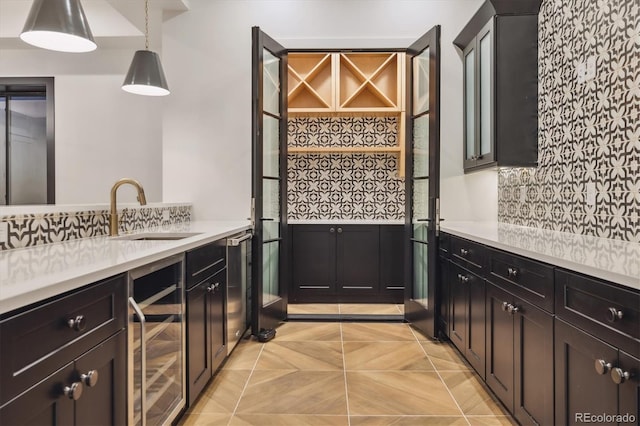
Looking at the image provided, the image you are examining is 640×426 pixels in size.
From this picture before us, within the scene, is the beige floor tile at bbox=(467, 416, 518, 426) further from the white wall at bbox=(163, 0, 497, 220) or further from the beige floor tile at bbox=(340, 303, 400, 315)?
the white wall at bbox=(163, 0, 497, 220)

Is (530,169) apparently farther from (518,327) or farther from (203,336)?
(203,336)

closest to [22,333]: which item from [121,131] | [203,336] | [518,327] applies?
[203,336]

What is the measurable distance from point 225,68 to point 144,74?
107cm

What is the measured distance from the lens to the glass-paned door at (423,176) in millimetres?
3090

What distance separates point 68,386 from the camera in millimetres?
1083

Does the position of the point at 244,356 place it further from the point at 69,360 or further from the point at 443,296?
the point at 69,360

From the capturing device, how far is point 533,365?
1.70 metres

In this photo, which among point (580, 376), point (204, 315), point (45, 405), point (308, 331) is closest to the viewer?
point (45, 405)

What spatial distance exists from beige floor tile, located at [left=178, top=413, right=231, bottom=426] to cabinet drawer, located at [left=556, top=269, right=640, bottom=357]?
1592mm

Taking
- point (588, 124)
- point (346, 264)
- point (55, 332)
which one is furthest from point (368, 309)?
point (55, 332)

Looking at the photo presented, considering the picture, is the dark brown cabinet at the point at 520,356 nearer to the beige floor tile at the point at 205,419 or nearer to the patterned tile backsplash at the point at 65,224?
the beige floor tile at the point at 205,419

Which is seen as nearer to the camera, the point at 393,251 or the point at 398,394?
the point at 398,394

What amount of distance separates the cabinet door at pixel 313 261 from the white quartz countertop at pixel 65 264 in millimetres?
2217

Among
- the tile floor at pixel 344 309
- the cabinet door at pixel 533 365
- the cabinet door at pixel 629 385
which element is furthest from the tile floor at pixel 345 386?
the cabinet door at pixel 629 385
